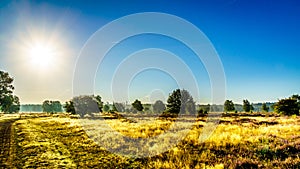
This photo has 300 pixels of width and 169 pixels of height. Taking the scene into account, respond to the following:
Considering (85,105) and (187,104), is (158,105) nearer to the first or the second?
(187,104)

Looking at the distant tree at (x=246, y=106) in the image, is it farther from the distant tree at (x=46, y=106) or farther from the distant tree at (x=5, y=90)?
the distant tree at (x=46, y=106)

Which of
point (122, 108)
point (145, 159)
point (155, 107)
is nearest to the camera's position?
point (145, 159)

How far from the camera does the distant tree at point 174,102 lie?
179ft

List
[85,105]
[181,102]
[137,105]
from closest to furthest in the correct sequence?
[85,105] → [181,102] → [137,105]

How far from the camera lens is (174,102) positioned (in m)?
55.4

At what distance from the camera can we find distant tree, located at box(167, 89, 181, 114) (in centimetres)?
5447

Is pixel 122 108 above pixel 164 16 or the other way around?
the other way around

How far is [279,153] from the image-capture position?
1070 centimetres

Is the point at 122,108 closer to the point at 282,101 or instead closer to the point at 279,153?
the point at 282,101

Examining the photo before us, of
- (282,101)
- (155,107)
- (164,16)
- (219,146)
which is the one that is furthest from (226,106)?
(219,146)

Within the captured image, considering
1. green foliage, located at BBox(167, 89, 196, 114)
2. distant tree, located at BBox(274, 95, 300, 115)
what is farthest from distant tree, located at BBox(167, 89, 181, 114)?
distant tree, located at BBox(274, 95, 300, 115)

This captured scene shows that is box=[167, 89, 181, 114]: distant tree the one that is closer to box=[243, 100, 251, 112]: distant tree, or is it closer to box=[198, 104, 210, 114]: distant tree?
box=[198, 104, 210, 114]: distant tree

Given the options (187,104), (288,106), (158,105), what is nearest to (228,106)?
(158,105)

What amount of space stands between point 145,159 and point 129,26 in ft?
45.2
